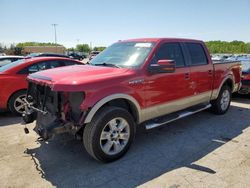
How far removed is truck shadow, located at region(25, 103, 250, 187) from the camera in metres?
3.33

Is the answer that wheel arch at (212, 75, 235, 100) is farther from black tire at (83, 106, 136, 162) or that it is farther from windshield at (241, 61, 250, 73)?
black tire at (83, 106, 136, 162)

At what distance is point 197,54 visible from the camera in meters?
5.47

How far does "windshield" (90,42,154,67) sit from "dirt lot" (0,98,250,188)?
5.01 feet

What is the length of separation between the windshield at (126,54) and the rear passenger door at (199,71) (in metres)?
1.18

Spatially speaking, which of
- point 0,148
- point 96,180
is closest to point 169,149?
point 96,180

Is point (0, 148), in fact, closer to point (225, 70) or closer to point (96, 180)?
point (96, 180)

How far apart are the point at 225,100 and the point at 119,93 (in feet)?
13.2

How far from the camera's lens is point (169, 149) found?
14.0 ft

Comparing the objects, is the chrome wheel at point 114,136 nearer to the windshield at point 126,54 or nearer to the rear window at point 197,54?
the windshield at point 126,54

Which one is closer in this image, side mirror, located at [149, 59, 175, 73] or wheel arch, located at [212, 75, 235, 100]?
side mirror, located at [149, 59, 175, 73]

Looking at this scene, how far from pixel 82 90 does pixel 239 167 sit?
260 centimetres

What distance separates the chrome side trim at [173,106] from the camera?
13.9 ft

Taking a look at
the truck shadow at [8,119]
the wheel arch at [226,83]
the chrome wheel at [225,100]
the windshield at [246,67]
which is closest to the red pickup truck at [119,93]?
→ the wheel arch at [226,83]

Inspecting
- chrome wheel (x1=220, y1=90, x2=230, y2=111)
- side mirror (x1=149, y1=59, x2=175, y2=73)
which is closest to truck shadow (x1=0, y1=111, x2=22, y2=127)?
side mirror (x1=149, y1=59, x2=175, y2=73)
